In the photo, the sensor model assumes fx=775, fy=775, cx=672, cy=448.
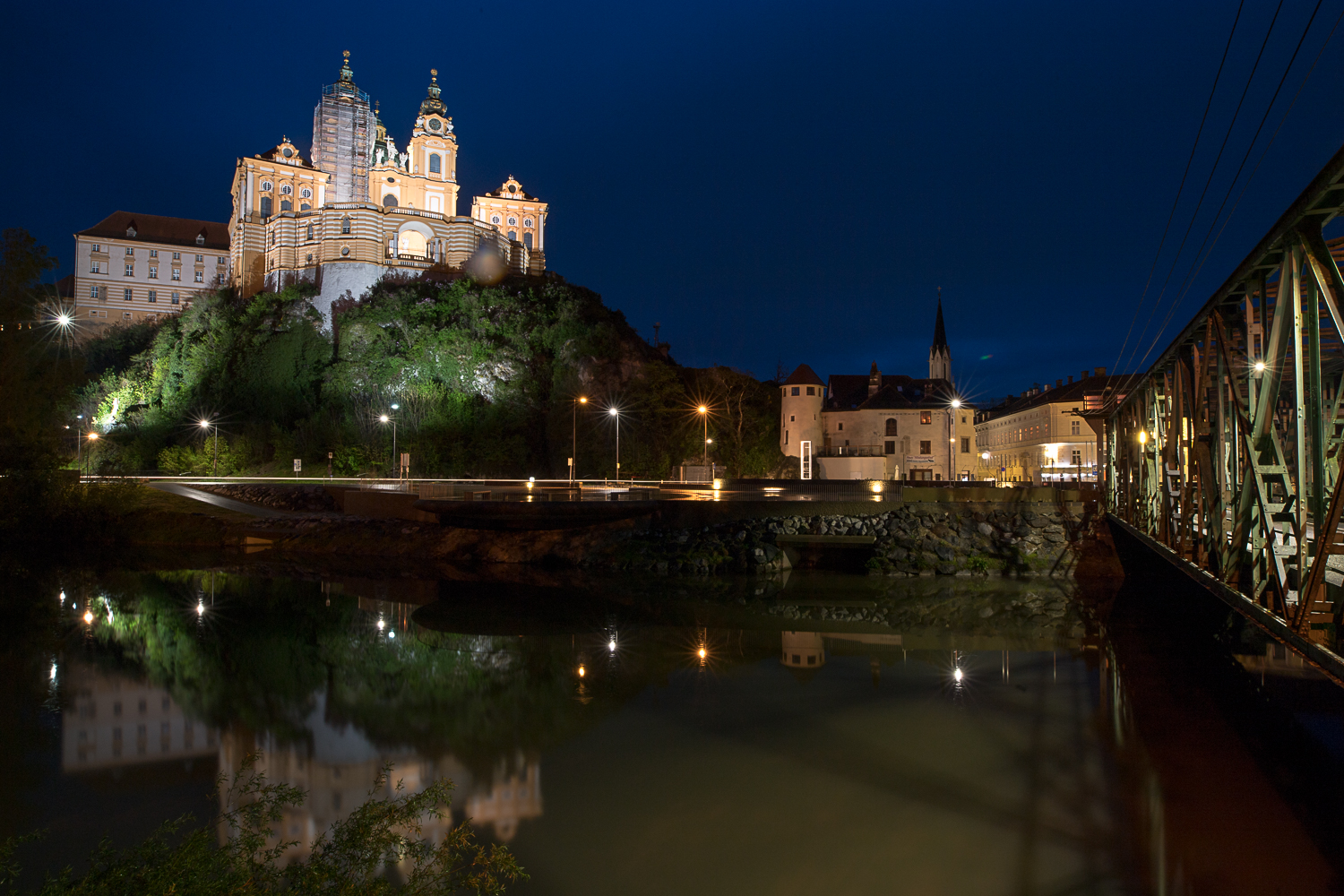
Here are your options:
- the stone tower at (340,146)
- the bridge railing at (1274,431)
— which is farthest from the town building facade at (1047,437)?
the stone tower at (340,146)

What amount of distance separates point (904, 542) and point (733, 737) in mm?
18738

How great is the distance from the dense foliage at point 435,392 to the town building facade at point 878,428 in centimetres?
262

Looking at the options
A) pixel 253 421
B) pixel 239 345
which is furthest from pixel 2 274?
pixel 239 345

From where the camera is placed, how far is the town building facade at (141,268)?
9031 centimetres

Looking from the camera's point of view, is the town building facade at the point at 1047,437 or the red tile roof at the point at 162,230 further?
the red tile roof at the point at 162,230

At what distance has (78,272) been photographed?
296 ft

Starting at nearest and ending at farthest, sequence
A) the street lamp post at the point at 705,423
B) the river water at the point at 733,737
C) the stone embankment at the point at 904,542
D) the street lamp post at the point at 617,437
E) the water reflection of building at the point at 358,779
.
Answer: the river water at the point at 733,737 < the water reflection of building at the point at 358,779 < the stone embankment at the point at 904,542 < the street lamp post at the point at 617,437 < the street lamp post at the point at 705,423

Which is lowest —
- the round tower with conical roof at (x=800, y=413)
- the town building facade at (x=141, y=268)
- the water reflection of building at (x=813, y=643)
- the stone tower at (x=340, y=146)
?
the water reflection of building at (x=813, y=643)

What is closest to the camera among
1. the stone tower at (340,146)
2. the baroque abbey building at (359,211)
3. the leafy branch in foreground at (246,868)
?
the leafy branch in foreground at (246,868)

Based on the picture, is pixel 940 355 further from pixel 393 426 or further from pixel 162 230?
pixel 162 230

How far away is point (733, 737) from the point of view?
11969 millimetres

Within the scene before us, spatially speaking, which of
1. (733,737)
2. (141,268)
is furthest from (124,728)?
(141,268)

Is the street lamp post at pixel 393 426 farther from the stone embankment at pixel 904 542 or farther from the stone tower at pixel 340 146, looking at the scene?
the stone tower at pixel 340 146

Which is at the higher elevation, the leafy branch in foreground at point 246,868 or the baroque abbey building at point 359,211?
the baroque abbey building at point 359,211
